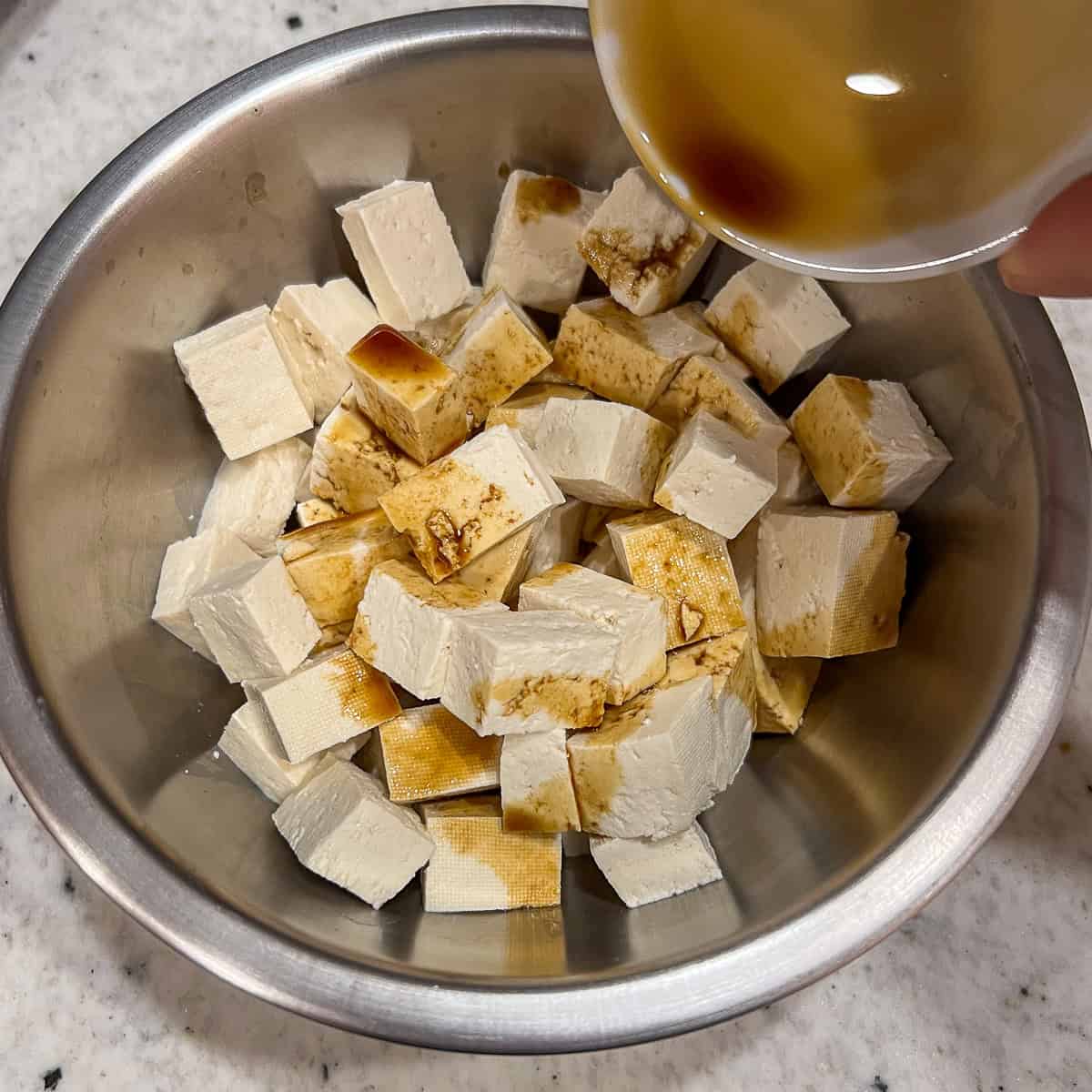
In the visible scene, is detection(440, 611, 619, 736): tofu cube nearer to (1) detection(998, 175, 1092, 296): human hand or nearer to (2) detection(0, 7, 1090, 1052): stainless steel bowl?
(2) detection(0, 7, 1090, 1052): stainless steel bowl

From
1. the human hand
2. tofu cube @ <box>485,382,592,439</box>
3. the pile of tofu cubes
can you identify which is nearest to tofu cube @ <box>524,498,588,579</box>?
the pile of tofu cubes

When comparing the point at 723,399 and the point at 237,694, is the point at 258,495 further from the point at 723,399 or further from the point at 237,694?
the point at 723,399

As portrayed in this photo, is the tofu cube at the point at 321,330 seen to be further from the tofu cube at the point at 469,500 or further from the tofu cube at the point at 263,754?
the tofu cube at the point at 263,754

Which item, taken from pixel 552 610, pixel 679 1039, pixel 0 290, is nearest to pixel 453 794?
pixel 552 610

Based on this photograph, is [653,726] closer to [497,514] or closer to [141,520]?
[497,514]

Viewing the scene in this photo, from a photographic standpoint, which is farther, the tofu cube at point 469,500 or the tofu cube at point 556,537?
the tofu cube at point 556,537

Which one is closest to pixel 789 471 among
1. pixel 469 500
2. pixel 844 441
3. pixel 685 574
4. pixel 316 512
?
pixel 844 441

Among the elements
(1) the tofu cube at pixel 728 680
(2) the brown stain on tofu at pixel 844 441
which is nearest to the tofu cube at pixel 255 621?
(1) the tofu cube at pixel 728 680
